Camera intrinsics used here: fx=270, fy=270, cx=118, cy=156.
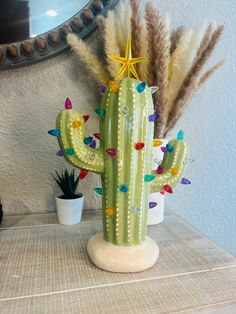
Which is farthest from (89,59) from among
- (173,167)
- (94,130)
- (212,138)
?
(212,138)

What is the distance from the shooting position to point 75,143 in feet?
1.27

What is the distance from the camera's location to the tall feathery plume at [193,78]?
52 centimetres

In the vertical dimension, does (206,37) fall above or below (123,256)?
above

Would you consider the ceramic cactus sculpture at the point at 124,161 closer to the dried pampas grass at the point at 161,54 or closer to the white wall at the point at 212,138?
the dried pampas grass at the point at 161,54

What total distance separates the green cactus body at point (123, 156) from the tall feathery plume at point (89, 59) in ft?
0.57

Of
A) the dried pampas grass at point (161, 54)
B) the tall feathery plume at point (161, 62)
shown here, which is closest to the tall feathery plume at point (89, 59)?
the dried pampas grass at point (161, 54)

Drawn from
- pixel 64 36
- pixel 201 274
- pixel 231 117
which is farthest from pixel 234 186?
pixel 64 36

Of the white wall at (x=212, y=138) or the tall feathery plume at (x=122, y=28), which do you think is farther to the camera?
the white wall at (x=212, y=138)

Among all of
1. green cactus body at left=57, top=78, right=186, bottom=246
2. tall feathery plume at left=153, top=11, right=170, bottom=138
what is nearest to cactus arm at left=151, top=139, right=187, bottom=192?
green cactus body at left=57, top=78, right=186, bottom=246

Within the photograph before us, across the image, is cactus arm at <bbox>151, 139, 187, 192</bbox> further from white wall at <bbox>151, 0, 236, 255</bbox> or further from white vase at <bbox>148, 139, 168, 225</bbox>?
white wall at <bbox>151, 0, 236, 255</bbox>

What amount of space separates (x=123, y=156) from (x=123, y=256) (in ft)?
0.48

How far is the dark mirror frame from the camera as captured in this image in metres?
0.55

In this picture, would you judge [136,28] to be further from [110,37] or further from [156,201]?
[156,201]

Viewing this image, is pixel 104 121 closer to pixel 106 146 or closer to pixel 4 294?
pixel 106 146
